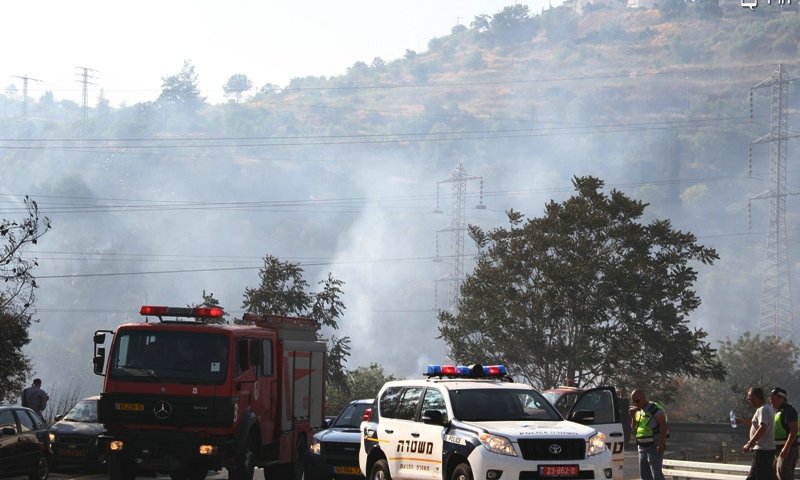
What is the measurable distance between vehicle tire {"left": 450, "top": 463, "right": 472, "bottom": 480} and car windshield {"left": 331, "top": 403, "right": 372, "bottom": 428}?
7401 millimetres

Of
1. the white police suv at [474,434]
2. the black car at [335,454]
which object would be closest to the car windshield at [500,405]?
the white police suv at [474,434]

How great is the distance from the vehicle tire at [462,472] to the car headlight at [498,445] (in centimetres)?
38

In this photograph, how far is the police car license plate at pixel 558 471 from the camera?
13.4 m

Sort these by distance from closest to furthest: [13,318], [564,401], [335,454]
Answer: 1. [335,454]
2. [564,401]
3. [13,318]

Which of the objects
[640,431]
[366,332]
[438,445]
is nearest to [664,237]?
[640,431]

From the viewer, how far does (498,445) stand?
44.3ft

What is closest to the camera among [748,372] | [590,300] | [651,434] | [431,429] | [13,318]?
[431,429]

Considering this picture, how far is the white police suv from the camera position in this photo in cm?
1350

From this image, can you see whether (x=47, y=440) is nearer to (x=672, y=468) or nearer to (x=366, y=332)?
(x=672, y=468)

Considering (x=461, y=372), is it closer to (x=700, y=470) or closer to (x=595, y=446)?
(x=595, y=446)

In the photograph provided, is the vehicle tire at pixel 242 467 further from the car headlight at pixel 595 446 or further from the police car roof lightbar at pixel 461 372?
the car headlight at pixel 595 446

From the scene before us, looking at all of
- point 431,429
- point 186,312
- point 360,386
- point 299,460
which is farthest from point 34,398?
point 360,386

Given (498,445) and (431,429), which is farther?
(431,429)

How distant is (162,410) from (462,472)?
551cm
